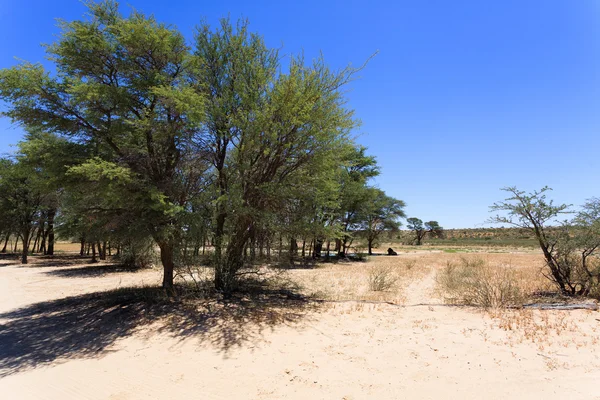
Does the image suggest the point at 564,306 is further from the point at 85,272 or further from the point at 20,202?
the point at 20,202

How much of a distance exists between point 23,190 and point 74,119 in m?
20.6

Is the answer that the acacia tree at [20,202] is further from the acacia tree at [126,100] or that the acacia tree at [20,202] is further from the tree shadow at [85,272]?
the acacia tree at [126,100]

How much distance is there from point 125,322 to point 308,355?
17.3 ft

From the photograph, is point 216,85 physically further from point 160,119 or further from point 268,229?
point 268,229

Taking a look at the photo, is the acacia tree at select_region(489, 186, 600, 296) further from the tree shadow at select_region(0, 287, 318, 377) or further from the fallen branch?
the tree shadow at select_region(0, 287, 318, 377)

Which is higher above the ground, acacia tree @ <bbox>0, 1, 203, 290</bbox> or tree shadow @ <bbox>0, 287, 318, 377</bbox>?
acacia tree @ <bbox>0, 1, 203, 290</bbox>

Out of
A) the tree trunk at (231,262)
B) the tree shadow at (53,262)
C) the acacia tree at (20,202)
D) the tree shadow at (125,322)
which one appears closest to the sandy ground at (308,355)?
→ the tree shadow at (125,322)

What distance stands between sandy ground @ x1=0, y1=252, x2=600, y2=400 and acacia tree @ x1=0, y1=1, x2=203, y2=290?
3.04 meters

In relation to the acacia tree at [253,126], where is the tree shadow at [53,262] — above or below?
below

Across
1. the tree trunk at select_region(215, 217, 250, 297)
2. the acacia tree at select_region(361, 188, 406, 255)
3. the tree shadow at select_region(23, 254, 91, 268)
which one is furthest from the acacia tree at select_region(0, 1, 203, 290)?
the acacia tree at select_region(361, 188, 406, 255)

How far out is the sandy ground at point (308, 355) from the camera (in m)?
5.06

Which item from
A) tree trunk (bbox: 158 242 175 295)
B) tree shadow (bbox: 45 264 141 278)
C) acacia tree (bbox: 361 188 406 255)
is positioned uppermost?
acacia tree (bbox: 361 188 406 255)

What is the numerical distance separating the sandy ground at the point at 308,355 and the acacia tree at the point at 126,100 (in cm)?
304

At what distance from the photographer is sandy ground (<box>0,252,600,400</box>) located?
5059 mm
